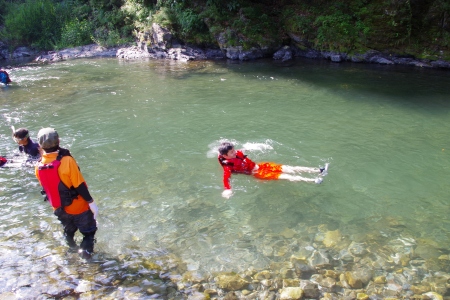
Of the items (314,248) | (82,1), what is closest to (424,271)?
(314,248)

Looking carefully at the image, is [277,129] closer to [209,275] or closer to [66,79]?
[209,275]

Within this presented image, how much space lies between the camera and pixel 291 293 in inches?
163

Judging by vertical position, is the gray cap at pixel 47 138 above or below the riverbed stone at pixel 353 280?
above

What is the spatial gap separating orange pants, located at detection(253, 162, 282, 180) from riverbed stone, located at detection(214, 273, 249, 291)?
2.39 meters

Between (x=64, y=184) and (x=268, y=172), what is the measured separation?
148 inches

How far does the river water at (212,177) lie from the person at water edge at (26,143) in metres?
0.57

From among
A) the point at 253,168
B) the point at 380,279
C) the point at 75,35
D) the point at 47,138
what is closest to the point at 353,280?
the point at 380,279

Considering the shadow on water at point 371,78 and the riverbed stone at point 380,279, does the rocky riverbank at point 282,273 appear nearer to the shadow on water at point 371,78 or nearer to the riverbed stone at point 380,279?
the riverbed stone at point 380,279

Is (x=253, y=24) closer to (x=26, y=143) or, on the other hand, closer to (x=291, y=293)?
(x=26, y=143)

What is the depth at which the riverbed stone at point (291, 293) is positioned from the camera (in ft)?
13.4

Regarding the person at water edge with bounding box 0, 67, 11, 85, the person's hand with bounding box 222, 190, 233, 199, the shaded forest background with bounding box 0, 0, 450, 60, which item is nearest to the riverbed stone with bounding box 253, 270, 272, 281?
the person's hand with bounding box 222, 190, 233, 199

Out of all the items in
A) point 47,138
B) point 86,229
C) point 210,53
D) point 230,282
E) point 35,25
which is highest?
point 35,25

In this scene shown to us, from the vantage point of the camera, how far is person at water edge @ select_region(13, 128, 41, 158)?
20.9 ft

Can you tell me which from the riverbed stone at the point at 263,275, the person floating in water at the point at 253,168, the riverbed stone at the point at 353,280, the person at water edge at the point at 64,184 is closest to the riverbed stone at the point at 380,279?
the riverbed stone at the point at 353,280
